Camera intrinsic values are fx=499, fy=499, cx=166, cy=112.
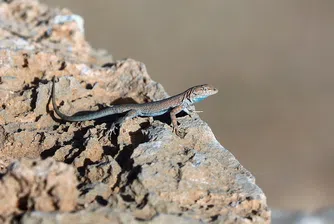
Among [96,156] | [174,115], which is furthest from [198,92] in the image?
[96,156]

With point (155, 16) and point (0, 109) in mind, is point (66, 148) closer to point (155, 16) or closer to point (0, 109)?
point (0, 109)

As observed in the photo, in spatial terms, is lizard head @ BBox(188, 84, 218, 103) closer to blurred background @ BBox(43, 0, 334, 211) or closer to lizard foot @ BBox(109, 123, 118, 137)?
lizard foot @ BBox(109, 123, 118, 137)

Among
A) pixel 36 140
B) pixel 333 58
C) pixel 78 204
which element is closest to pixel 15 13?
pixel 36 140

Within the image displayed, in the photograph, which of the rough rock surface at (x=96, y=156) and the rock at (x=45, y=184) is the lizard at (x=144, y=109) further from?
the rock at (x=45, y=184)

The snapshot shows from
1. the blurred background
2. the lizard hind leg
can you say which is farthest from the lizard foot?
the blurred background

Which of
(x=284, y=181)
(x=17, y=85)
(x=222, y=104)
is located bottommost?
(x=17, y=85)

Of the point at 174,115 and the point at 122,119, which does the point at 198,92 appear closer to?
the point at 174,115
